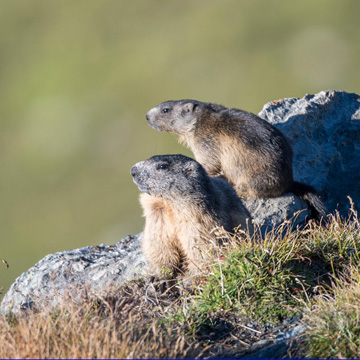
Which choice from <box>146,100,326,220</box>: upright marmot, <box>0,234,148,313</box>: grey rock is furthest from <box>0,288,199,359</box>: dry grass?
<box>146,100,326,220</box>: upright marmot

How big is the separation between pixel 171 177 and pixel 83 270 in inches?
123

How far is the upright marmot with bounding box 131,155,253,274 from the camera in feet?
29.4

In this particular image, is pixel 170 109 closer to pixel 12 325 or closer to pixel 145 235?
pixel 145 235

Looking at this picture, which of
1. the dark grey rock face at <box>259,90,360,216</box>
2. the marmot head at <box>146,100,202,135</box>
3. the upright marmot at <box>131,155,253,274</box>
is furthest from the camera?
the marmot head at <box>146,100,202,135</box>

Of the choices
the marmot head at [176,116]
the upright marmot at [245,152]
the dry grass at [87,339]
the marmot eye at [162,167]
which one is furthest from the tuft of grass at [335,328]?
the marmot head at [176,116]

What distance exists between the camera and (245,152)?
13.0 m

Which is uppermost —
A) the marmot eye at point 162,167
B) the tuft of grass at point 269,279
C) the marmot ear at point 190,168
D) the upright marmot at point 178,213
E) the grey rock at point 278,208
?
the marmot eye at point 162,167

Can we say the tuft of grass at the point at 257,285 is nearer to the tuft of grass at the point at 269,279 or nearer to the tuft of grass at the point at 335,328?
the tuft of grass at the point at 269,279

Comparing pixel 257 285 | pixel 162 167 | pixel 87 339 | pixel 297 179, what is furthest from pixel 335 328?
pixel 297 179

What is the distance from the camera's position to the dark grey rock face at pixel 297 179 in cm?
1088

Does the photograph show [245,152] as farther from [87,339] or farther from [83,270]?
[87,339]

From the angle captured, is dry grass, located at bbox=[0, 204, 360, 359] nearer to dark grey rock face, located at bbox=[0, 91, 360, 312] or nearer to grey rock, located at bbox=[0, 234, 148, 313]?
grey rock, located at bbox=[0, 234, 148, 313]

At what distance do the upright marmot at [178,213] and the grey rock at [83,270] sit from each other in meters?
0.87

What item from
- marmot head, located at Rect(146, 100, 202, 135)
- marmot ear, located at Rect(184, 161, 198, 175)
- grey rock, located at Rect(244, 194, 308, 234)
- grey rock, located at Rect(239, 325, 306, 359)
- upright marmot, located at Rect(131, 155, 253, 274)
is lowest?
grey rock, located at Rect(239, 325, 306, 359)
